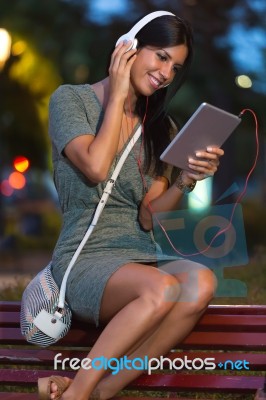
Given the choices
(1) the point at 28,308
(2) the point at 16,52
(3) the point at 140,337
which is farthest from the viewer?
(2) the point at 16,52

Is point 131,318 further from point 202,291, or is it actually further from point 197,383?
point 197,383

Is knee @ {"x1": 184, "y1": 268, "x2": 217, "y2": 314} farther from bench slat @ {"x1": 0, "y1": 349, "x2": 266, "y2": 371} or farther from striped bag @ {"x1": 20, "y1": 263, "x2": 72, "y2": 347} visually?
striped bag @ {"x1": 20, "y1": 263, "x2": 72, "y2": 347}

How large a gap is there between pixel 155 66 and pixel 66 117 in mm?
406

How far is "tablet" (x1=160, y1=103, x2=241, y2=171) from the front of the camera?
3553 mm

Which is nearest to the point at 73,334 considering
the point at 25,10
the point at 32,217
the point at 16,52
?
the point at 25,10

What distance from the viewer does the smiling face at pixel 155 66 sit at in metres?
3.97

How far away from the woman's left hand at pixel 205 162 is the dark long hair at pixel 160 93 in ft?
1.03

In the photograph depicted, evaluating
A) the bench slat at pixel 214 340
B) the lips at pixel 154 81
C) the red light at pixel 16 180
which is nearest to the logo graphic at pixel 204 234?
the bench slat at pixel 214 340

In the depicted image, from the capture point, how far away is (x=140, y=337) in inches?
141

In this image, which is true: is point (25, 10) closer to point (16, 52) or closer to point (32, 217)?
point (16, 52)

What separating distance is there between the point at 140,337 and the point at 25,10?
1281 cm

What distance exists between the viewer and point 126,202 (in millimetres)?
4023

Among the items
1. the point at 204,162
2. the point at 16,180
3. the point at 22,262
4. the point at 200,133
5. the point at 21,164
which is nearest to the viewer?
the point at 200,133

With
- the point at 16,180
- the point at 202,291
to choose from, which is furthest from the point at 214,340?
the point at 16,180
